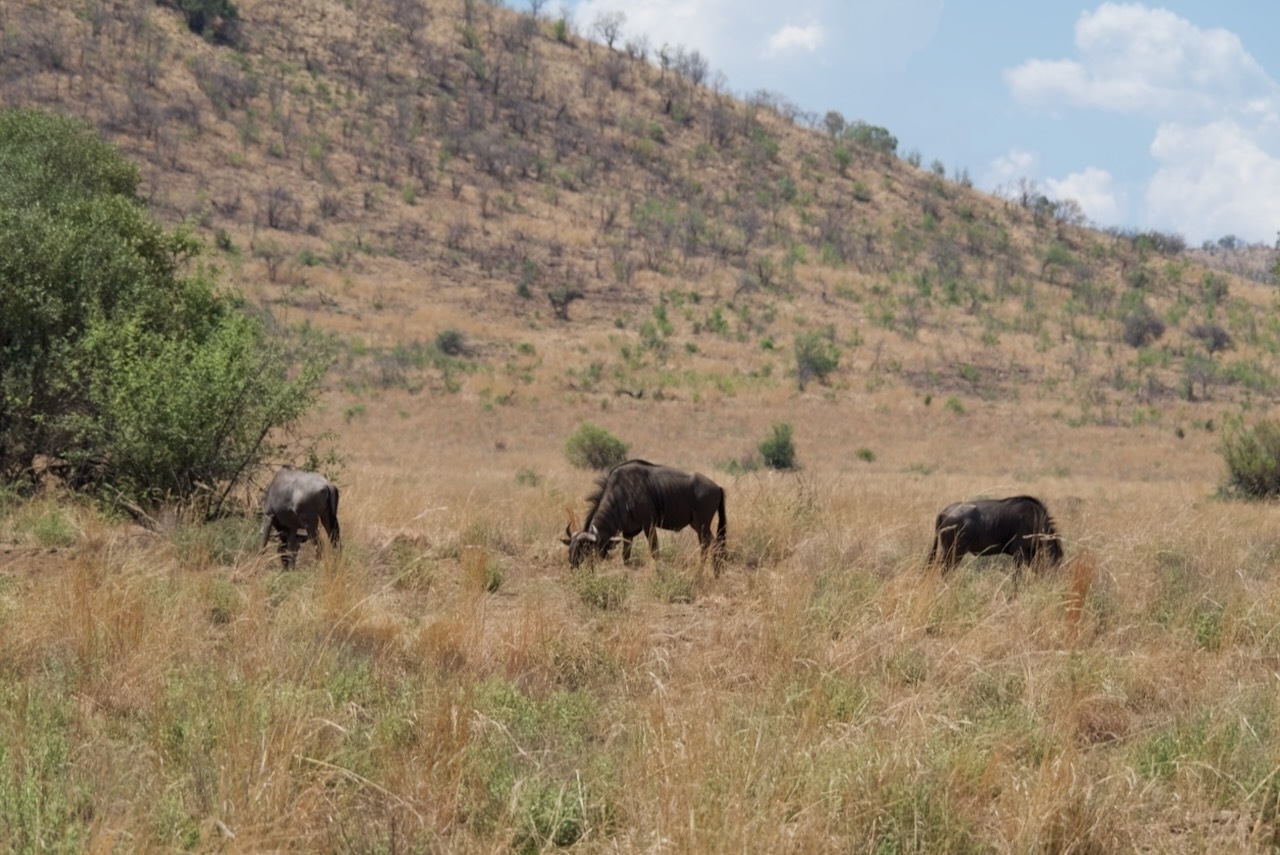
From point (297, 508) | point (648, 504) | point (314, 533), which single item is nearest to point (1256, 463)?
point (648, 504)

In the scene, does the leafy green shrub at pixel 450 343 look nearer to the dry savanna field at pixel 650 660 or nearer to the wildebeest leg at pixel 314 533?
the dry savanna field at pixel 650 660

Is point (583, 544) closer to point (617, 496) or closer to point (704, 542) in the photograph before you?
point (617, 496)

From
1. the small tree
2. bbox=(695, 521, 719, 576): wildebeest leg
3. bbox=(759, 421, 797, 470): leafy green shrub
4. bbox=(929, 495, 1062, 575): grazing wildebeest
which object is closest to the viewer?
bbox=(929, 495, 1062, 575): grazing wildebeest

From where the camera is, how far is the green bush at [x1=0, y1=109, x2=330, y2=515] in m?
11.1

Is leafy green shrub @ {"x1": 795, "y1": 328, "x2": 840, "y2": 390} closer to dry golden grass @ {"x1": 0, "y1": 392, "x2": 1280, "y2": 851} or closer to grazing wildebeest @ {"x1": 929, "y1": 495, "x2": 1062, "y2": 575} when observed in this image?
grazing wildebeest @ {"x1": 929, "y1": 495, "x2": 1062, "y2": 575}

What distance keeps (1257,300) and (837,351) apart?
36003 mm

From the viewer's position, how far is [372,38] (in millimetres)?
72875

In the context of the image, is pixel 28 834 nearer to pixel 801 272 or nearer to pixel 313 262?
pixel 313 262

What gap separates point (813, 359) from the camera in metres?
45.4

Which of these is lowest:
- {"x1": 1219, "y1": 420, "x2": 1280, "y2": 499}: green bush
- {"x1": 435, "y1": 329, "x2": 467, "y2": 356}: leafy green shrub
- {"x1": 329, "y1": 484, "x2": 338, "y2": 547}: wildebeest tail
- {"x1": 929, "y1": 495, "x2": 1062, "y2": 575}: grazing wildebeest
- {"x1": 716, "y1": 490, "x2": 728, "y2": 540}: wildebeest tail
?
{"x1": 435, "y1": 329, "x2": 467, "y2": 356}: leafy green shrub

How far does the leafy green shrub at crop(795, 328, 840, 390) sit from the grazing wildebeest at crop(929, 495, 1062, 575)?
33803 mm

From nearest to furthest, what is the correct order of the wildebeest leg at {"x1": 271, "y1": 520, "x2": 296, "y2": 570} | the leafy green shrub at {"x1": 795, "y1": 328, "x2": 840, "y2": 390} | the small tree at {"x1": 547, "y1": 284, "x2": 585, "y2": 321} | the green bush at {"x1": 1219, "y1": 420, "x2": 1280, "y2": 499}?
1. the wildebeest leg at {"x1": 271, "y1": 520, "x2": 296, "y2": 570}
2. the green bush at {"x1": 1219, "y1": 420, "x2": 1280, "y2": 499}
3. the leafy green shrub at {"x1": 795, "y1": 328, "x2": 840, "y2": 390}
4. the small tree at {"x1": 547, "y1": 284, "x2": 585, "y2": 321}

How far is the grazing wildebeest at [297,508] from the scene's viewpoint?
987 centimetres

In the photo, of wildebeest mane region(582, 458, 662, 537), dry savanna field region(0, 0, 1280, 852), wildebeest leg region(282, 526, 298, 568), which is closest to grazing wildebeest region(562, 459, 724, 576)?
wildebeest mane region(582, 458, 662, 537)
